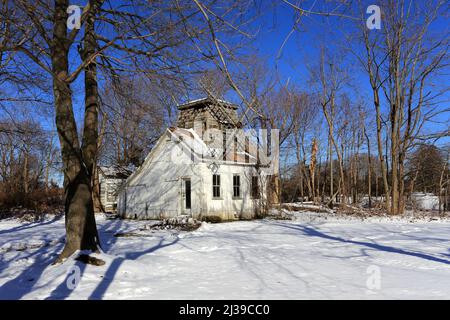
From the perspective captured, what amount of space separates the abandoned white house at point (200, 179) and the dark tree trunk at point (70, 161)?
9940mm

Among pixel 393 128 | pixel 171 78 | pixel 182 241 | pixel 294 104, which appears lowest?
pixel 182 241

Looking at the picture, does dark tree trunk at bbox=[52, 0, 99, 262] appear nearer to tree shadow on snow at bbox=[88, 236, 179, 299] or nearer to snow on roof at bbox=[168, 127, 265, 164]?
tree shadow on snow at bbox=[88, 236, 179, 299]

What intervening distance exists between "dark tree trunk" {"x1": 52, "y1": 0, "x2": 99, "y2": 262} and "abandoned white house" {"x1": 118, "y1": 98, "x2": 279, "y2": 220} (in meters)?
9.94

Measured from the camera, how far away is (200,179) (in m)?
17.2

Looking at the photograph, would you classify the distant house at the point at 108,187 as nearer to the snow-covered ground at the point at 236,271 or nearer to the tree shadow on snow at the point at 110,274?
the snow-covered ground at the point at 236,271

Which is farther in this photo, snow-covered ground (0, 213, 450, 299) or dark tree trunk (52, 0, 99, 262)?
dark tree trunk (52, 0, 99, 262)

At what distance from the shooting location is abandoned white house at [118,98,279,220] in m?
17.5

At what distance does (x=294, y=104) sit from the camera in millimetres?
27328

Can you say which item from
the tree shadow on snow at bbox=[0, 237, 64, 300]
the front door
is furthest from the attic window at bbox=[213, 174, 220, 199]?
the tree shadow on snow at bbox=[0, 237, 64, 300]

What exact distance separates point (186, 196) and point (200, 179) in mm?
1687

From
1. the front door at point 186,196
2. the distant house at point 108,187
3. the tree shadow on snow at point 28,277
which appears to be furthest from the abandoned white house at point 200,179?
the tree shadow on snow at point 28,277
